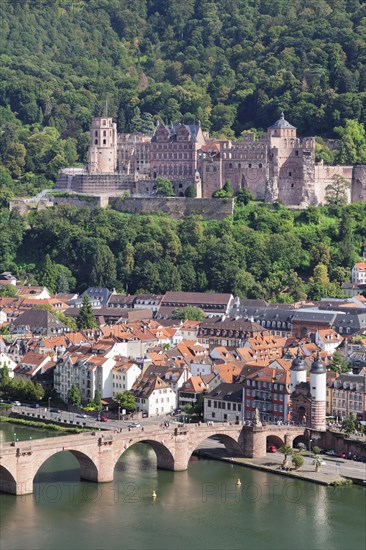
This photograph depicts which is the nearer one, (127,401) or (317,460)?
(317,460)

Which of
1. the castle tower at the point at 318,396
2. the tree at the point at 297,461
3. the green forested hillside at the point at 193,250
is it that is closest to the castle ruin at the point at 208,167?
the green forested hillside at the point at 193,250

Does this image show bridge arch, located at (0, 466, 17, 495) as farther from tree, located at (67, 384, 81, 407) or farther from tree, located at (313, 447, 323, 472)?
tree, located at (67, 384, 81, 407)

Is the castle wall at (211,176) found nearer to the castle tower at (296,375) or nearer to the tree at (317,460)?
the castle tower at (296,375)

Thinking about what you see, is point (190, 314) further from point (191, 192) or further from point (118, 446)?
point (118, 446)

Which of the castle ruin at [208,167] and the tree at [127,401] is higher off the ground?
the castle ruin at [208,167]

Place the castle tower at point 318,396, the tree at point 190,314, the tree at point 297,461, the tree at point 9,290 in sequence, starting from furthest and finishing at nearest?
the tree at point 9,290, the tree at point 190,314, the castle tower at point 318,396, the tree at point 297,461

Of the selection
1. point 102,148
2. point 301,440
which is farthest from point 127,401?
point 102,148
